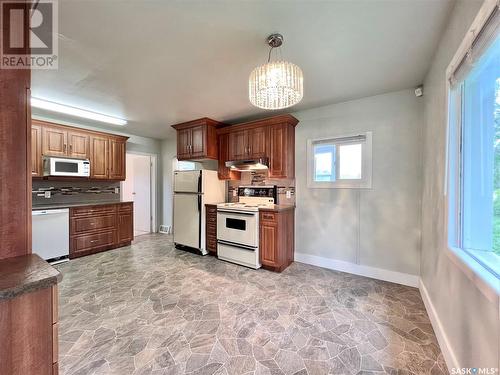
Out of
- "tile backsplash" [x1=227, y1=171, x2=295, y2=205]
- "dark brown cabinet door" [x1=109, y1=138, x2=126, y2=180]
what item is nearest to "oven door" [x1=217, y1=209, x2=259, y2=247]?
"tile backsplash" [x1=227, y1=171, x2=295, y2=205]

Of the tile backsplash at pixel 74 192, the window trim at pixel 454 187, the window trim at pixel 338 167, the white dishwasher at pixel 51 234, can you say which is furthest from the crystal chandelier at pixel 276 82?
the tile backsplash at pixel 74 192

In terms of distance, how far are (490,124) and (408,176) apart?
164 cm

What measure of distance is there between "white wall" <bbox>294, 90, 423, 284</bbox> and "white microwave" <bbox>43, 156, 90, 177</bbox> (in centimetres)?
388

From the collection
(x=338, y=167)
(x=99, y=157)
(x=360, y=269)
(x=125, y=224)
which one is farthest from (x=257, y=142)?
(x=125, y=224)

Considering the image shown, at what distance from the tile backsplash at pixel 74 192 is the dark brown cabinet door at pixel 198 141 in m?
2.23

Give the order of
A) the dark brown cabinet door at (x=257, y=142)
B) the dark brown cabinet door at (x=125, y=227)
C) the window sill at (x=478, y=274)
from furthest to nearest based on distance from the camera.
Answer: the dark brown cabinet door at (x=125, y=227), the dark brown cabinet door at (x=257, y=142), the window sill at (x=478, y=274)

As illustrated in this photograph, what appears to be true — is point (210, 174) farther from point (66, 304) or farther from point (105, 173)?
point (66, 304)

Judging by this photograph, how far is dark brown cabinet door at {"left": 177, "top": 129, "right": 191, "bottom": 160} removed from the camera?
164 inches

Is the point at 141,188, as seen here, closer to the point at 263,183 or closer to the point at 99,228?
the point at 99,228

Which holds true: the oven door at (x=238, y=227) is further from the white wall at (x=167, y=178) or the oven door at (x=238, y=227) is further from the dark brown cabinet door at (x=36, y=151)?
the dark brown cabinet door at (x=36, y=151)

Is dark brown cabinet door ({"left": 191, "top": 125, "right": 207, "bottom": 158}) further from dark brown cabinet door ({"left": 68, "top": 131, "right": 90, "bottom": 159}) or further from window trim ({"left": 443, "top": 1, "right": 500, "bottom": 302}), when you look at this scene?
window trim ({"left": 443, "top": 1, "right": 500, "bottom": 302})

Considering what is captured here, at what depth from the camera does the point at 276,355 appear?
5.39 feet

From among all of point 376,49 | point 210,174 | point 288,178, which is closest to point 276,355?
point 288,178

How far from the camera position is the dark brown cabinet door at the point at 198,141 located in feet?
13.1
